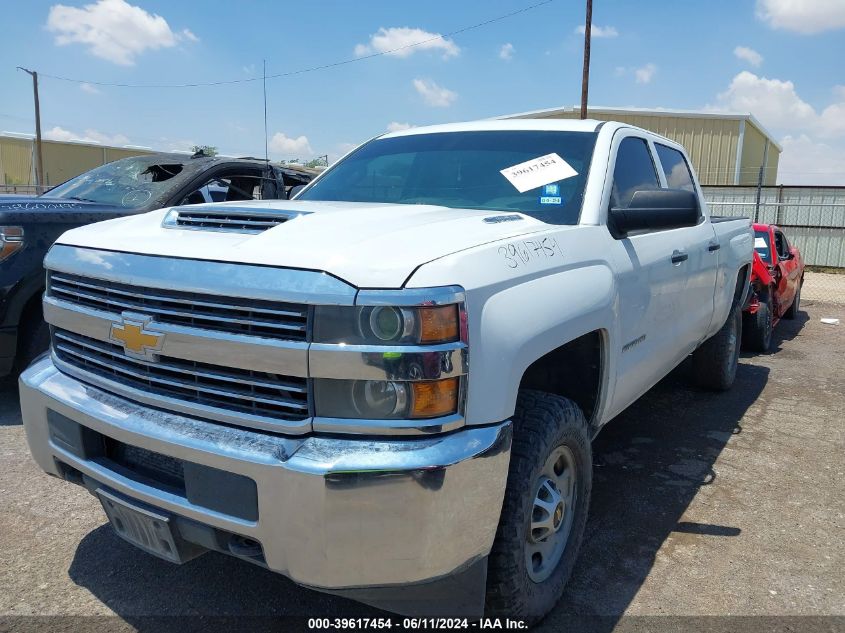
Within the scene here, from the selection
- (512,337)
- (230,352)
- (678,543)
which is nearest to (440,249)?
(512,337)

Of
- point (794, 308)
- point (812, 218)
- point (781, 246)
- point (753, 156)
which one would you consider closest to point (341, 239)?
point (781, 246)

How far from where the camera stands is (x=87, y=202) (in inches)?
205

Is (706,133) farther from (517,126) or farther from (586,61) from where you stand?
(517,126)

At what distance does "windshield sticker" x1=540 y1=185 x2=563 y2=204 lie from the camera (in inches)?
116

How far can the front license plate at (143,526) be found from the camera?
2.08m

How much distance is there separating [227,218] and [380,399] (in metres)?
0.97

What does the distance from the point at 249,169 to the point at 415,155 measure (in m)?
3.20

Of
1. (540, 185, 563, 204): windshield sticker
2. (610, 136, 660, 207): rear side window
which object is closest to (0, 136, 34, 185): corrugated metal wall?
(610, 136, 660, 207): rear side window

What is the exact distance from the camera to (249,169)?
6.32 metres

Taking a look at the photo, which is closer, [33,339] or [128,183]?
[33,339]

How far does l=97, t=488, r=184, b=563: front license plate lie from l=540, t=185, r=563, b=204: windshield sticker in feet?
6.43

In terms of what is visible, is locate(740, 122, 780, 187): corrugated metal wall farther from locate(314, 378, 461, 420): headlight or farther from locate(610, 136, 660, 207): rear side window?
locate(314, 378, 461, 420): headlight

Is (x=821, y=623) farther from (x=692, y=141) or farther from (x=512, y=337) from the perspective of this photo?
(x=692, y=141)

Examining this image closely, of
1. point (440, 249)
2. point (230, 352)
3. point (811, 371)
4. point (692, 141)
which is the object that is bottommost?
point (811, 371)
